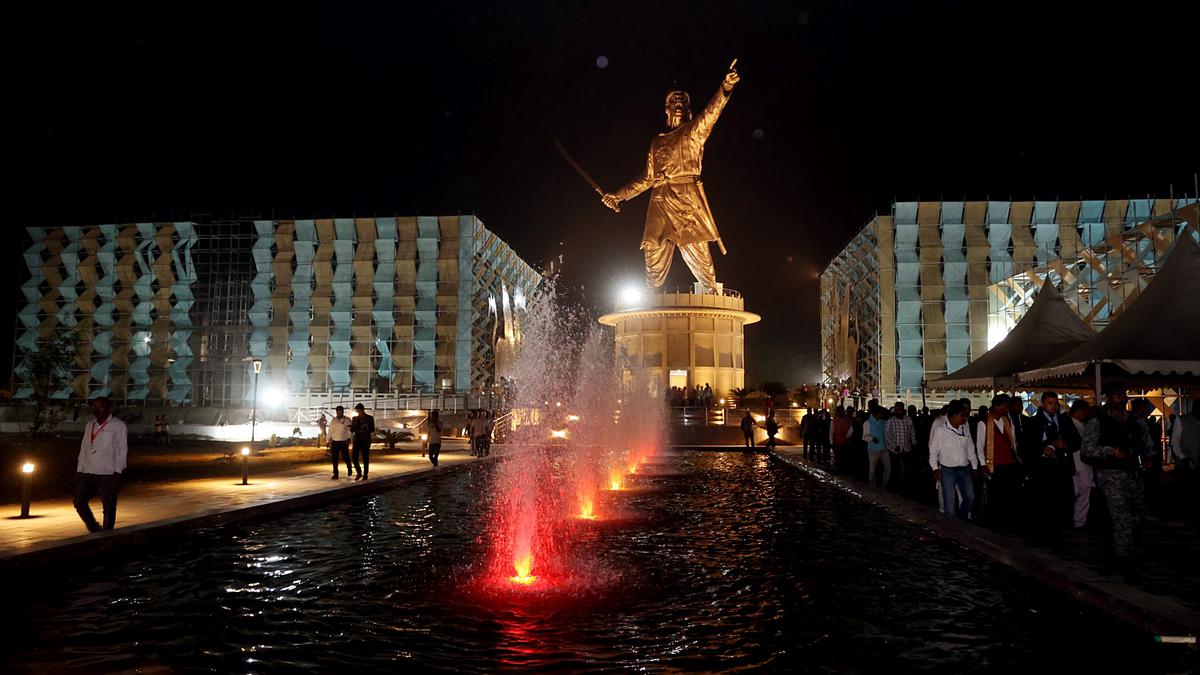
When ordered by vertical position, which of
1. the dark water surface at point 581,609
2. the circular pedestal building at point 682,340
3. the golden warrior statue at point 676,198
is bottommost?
the dark water surface at point 581,609

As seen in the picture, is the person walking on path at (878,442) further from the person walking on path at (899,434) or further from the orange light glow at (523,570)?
the orange light glow at (523,570)

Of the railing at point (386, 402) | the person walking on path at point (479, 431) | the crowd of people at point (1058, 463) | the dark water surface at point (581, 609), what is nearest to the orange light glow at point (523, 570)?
the dark water surface at point (581, 609)

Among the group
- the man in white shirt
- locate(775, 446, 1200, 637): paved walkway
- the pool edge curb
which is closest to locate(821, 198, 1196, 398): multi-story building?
locate(775, 446, 1200, 637): paved walkway

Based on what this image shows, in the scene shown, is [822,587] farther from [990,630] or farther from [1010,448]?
[1010,448]

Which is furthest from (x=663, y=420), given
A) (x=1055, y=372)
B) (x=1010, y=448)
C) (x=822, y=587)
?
(x=822, y=587)

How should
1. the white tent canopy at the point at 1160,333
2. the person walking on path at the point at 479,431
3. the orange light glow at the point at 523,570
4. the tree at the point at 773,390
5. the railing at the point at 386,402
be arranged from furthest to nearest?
the railing at the point at 386,402 → the tree at the point at 773,390 → the person walking on path at the point at 479,431 → the white tent canopy at the point at 1160,333 → the orange light glow at the point at 523,570

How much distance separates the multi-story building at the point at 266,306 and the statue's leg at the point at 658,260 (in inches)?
395

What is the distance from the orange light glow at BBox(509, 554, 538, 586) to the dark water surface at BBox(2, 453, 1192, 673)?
38 centimetres

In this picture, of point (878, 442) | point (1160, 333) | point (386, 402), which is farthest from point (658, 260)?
point (1160, 333)

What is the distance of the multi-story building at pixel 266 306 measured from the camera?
46562 millimetres

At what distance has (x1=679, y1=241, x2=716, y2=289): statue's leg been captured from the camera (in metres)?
43.6

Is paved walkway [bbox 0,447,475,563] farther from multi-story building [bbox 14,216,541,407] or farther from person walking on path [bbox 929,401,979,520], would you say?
multi-story building [bbox 14,216,541,407]

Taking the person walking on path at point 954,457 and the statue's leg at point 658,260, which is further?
the statue's leg at point 658,260

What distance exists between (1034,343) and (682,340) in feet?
85.5
